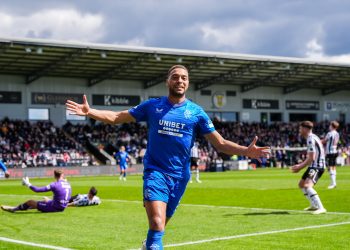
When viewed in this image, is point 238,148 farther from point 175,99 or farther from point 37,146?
point 37,146

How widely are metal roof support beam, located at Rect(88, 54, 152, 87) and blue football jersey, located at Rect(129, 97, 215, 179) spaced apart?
45.6 metres

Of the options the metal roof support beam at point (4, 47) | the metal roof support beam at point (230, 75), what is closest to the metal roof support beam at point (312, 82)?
the metal roof support beam at point (230, 75)

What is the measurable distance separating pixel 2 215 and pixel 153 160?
28.8ft

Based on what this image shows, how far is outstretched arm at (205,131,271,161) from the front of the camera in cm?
676

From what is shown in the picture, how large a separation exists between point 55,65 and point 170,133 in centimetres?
4723

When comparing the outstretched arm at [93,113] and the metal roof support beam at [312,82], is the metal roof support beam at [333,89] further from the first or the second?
the outstretched arm at [93,113]

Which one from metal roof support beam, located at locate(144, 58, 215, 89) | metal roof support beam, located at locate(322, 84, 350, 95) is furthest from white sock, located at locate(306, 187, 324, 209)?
metal roof support beam, located at locate(322, 84, 350, 95)

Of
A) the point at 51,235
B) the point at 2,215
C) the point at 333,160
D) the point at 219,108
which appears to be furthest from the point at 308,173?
the point at 219,108

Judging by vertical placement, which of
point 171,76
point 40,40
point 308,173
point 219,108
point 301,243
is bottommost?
point 301,243

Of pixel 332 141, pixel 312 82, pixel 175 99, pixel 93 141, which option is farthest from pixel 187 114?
pixel 312 82

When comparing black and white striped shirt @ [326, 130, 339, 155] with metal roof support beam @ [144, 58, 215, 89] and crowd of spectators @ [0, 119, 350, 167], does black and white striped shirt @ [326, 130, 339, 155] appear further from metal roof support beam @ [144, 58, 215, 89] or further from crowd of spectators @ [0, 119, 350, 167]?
metal roof support beam @ [144, 58, 215, 89]

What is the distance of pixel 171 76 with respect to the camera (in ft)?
22.0

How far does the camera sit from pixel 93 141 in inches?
2149

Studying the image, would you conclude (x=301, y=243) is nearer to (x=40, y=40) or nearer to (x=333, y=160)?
(x=333, y=160)
